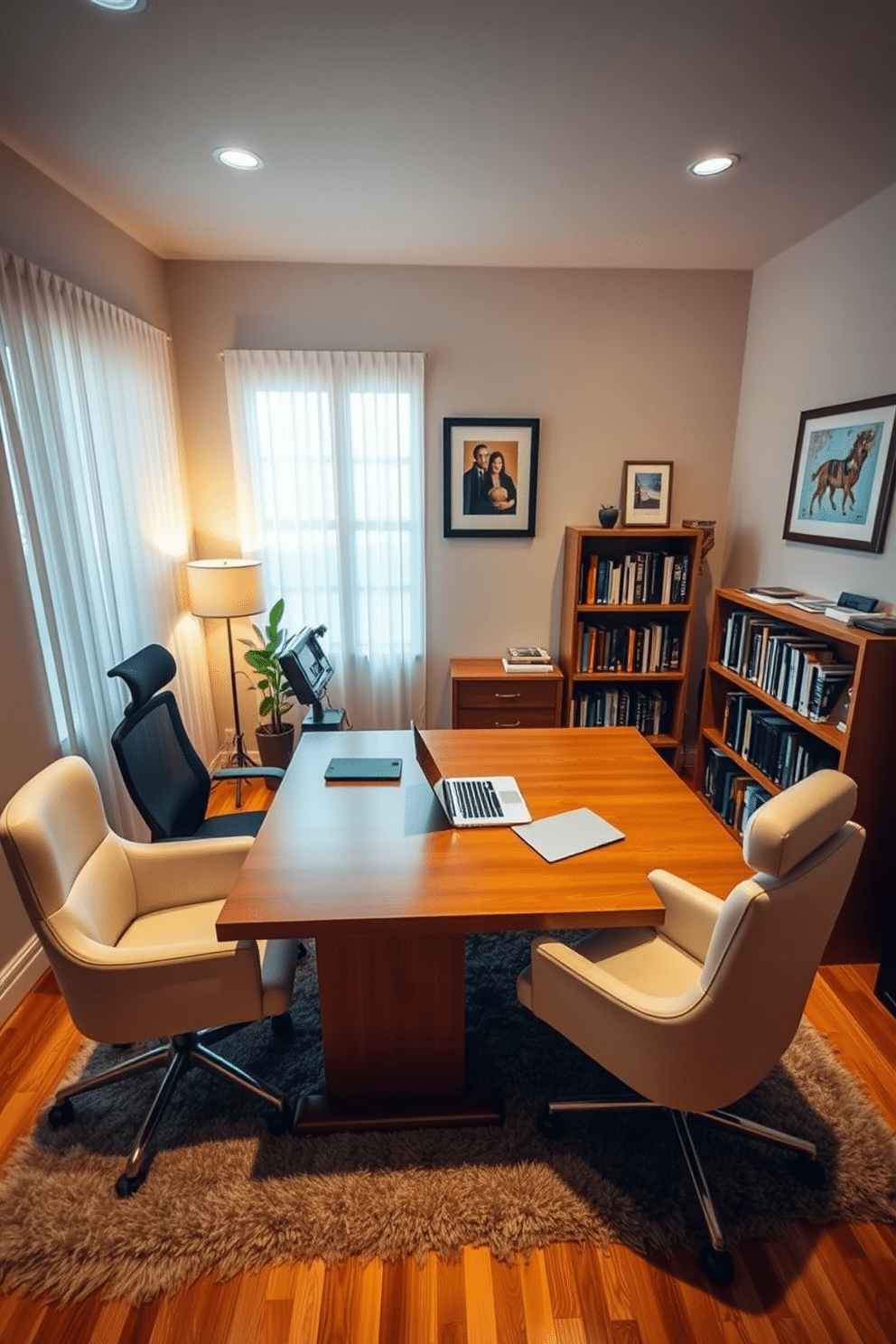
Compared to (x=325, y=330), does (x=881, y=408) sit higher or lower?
lower

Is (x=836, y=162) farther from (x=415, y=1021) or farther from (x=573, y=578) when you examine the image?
(x=415, y=1021)

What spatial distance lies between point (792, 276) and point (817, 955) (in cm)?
303

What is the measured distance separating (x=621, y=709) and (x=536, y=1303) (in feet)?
8.60

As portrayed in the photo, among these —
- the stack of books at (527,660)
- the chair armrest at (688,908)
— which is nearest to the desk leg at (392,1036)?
the chair armrest at (688,908)

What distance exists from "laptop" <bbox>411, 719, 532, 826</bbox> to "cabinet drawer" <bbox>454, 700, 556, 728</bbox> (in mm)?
1386

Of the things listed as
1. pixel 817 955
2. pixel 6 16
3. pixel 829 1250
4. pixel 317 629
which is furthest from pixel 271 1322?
pixel 6 16

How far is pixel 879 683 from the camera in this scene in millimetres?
2031

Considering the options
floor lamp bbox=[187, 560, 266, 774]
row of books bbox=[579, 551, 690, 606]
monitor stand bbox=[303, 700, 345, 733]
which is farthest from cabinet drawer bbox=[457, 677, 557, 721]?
floor lamp bbox=[187, 560, 266, 774]

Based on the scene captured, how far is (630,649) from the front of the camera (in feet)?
11.4

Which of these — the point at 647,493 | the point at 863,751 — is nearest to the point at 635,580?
the point at 647,493

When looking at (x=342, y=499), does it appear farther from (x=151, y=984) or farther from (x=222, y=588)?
(x=151, y=984)

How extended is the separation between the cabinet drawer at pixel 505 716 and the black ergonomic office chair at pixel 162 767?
1303 millimetres

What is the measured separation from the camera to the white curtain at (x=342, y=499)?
3.32m

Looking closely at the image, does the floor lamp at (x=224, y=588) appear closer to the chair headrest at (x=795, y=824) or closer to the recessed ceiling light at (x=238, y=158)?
the recessed ceiling light at (x=238, y=158)
